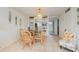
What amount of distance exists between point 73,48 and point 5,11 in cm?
162

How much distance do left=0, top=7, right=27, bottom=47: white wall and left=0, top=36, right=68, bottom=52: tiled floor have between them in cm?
13

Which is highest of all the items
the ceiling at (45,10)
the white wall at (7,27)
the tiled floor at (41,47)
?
the ceiling at (45,10)

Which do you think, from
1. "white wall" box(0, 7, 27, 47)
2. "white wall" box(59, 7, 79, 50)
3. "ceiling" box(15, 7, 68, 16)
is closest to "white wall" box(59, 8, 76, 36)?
"white wall" box(59, 7, 79, 50)

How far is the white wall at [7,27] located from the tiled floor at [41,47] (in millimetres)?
127

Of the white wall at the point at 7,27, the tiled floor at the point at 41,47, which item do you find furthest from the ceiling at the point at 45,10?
the tiled floor at the point at 41,47

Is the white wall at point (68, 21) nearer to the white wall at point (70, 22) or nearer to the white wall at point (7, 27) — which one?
the white wall at point (70, 22)

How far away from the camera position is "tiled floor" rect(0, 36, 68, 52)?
100 inches

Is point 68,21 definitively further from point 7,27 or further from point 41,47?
point 7,27

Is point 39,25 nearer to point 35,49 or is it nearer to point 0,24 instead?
point 35,49

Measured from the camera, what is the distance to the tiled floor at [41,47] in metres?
2.54
